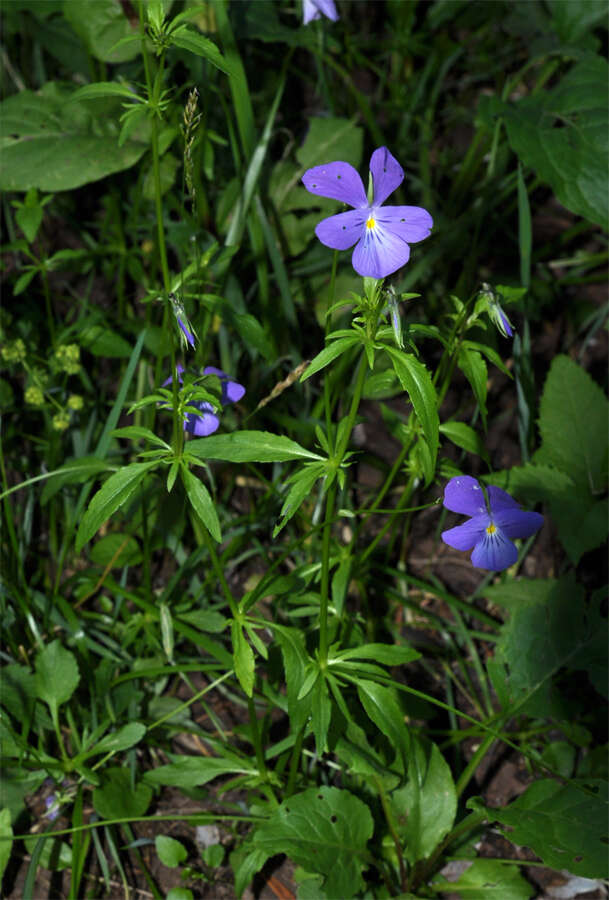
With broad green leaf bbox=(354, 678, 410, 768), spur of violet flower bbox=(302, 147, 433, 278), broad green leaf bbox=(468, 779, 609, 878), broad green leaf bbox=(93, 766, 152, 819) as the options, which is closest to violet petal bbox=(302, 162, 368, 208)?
spur of violet flower bbox=(302, 147, 433, 278)

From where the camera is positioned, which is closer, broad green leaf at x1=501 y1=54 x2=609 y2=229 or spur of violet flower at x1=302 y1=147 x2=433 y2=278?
spur of violet flower at x1=302 y1=147 x2=433 y2=278

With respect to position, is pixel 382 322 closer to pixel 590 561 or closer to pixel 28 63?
pixel 590 561

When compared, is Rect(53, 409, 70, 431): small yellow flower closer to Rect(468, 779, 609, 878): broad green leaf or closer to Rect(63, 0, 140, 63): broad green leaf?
Rect(63, 0, 140, 63): broad green leaf

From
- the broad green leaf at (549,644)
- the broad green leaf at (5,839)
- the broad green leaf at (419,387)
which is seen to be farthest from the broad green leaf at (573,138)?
the broad green leaf at (5,839)

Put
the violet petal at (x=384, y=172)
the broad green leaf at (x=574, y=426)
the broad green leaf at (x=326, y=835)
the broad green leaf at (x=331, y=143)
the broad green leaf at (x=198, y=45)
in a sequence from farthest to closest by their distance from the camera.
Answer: the broad green leaf at (x=331, y=143)
the broad green leaf at (x=574, y=426)
the broad green leaf at (x=326, y=835)
the broad green leaf at (x=198, y=45)
the violet petal at (x=384, y=172)

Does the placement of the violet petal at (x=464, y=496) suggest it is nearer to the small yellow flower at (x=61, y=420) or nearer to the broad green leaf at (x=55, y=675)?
the broad green leaf at (x=55, y=675)

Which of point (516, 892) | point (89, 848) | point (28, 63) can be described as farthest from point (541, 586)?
point (28, 63)

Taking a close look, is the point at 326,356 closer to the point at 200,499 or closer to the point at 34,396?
the point at 200,499
